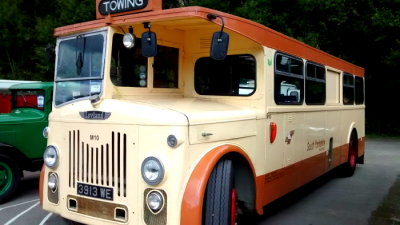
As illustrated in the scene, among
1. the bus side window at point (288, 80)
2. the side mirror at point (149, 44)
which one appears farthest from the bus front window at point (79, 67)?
the bus side window at point (288, 80)

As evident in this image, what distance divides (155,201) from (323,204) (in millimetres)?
3660

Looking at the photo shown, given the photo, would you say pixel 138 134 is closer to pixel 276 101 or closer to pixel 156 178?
pixel 156 178

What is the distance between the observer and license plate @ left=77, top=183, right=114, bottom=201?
12.5ft

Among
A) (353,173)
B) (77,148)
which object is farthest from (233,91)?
(353,173)

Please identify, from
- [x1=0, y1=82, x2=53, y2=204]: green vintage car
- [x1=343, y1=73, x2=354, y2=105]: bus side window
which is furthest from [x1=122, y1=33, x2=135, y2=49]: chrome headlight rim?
[x1=343, y1=73, x2=354, y2=105]: bus side window

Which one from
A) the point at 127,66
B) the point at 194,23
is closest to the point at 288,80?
the point at 194,23

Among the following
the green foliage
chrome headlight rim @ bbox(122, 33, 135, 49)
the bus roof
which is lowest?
chrome headlight rim @ bbox(122, 33, 135, 49)

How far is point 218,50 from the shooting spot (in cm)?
386

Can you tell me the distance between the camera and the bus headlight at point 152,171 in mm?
3537

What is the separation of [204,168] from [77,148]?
4.31 ft

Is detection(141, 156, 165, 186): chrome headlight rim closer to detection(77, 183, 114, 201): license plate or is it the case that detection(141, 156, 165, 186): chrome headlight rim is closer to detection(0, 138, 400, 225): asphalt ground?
detection(77, 183, 114, 201): license plate

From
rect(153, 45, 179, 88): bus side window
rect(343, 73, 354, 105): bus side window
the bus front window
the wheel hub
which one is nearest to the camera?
the bus front window

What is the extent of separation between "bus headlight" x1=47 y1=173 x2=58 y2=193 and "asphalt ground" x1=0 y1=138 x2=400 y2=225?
699mm

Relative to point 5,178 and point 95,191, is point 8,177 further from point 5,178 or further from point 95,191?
point 95,191
